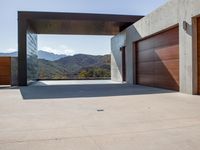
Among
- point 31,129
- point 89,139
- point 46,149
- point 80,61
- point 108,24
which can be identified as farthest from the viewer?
point 80,61

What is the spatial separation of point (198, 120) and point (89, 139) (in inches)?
92.2

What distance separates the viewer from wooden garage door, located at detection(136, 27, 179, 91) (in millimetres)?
11453

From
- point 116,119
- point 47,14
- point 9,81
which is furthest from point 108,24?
point 116,119

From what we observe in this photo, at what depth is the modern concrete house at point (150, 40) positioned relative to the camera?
9.85 meters

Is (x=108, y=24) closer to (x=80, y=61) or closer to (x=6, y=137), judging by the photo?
(x=6, y=137)

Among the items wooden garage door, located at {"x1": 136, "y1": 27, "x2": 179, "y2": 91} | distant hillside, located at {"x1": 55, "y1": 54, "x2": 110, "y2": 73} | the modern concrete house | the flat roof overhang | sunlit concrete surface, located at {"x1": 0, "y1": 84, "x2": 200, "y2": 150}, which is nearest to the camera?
sunlit concrete surface, located at {"x1": 0, "y1": 84, "x2": 200, "y2": 150}

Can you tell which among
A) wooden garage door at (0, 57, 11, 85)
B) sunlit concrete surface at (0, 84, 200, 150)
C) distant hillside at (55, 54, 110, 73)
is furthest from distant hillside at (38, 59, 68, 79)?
sunlit concrete surface at (0, 84, 200, 150)

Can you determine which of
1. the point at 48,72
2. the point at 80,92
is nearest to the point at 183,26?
the point at 80,92

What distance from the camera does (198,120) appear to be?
202 inches

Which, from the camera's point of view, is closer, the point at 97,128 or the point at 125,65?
the point at 97,128

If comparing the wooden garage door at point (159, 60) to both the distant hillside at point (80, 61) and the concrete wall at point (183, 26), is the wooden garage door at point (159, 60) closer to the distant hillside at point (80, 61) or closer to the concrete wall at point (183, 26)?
the concrete wall at point (183, 26)

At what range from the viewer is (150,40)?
46.8 ft

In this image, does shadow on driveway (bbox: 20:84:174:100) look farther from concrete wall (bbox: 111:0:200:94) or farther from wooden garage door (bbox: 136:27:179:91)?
concrete wall (bbox: 111:0:200:94)

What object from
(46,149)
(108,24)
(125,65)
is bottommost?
(46,149)
